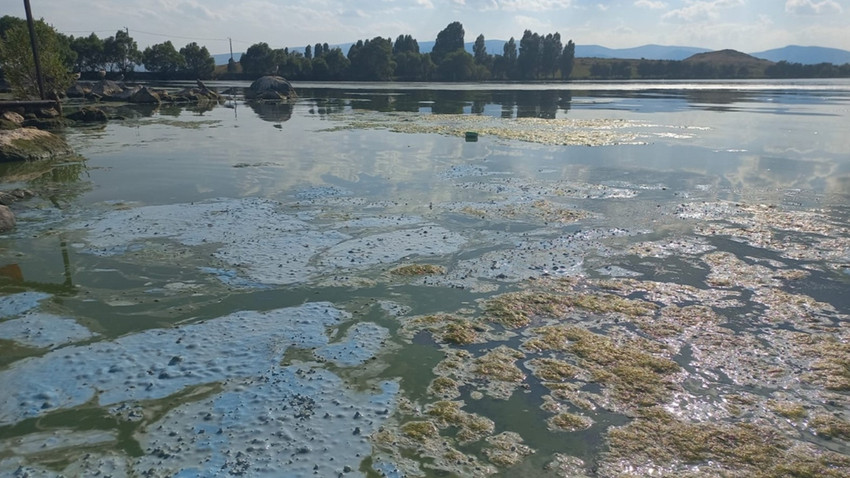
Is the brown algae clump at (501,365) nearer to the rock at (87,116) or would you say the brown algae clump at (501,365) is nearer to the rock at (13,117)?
the rock at (13,117)

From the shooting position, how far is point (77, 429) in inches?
258

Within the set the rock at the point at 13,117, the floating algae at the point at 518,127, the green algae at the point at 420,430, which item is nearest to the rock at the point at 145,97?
the rock at the point at 13,117

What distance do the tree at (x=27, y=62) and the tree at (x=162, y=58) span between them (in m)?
133

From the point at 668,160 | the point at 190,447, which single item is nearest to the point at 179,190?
the point at 190,447

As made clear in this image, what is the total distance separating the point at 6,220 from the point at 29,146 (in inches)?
571

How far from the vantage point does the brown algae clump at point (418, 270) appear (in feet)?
38.0

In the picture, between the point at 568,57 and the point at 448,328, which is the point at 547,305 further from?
the point at 568,57

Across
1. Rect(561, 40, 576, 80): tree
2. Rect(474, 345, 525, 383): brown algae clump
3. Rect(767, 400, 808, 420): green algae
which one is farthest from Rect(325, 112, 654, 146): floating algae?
Rect(561, 40, 576, 80): tree

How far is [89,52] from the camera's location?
14125 centimetres

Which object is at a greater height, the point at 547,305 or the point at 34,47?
the point at 34,47

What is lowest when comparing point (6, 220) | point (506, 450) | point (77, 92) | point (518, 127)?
point (506, 450)

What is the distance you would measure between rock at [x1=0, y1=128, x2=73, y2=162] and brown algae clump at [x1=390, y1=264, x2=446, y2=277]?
22.8 metres

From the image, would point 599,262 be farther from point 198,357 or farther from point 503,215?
point 198,357

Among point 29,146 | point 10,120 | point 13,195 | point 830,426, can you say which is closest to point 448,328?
point 830,426
